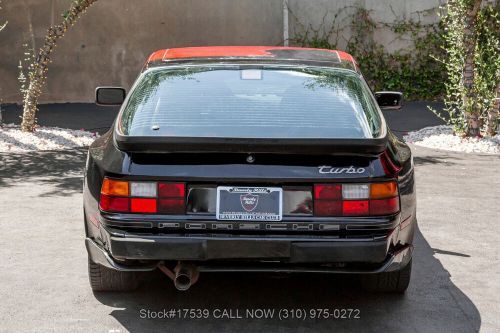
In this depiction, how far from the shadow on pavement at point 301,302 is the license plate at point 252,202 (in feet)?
1.57

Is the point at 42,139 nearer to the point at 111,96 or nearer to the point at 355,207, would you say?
the point at 111,96

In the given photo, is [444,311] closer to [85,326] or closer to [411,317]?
[411,317]

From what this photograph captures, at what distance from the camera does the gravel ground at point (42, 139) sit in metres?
12.3

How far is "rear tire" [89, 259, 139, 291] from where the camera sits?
5699 mm

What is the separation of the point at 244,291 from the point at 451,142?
729 centimetres

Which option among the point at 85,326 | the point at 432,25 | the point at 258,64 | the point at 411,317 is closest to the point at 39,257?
the point at 85,326

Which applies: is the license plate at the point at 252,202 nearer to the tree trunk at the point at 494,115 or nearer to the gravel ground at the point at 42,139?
the gravel ground at the point at 42,139

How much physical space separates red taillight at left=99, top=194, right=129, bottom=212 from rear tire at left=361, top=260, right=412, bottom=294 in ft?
5.44

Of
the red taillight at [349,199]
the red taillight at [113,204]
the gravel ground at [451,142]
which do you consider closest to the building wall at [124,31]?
the gravel ground at [451,142]

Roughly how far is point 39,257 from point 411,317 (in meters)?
2.79

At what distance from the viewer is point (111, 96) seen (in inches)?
275

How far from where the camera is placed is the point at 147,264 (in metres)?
5.11

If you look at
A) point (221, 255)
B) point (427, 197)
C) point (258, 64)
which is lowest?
point (427, 197)

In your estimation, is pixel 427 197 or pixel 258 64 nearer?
pixel 258 64
